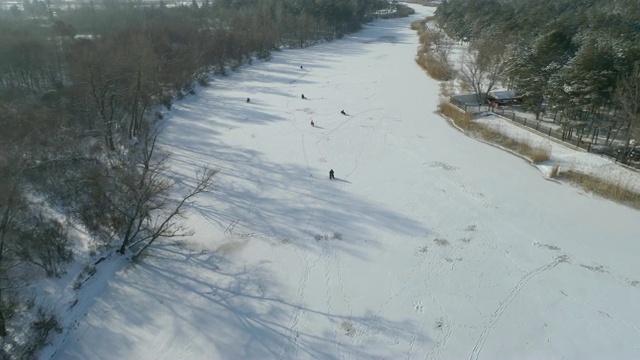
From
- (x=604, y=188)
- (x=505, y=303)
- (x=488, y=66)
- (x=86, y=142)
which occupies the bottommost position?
(x=505, y=303)

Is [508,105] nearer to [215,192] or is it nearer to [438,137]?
[438,137]

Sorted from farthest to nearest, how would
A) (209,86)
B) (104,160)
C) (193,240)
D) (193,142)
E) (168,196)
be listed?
(209,86) → (193,142) → (104,160) → (168,196) → (193,240)

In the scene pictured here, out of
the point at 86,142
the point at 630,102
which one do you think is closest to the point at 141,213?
the point at 86,142

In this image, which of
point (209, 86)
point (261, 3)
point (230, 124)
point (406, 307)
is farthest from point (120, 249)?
point (261, 3)

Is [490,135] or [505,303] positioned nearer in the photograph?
[505,303]

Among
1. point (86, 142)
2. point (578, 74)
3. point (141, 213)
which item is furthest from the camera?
point (86, 142)

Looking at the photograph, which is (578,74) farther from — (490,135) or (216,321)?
(216,321)
